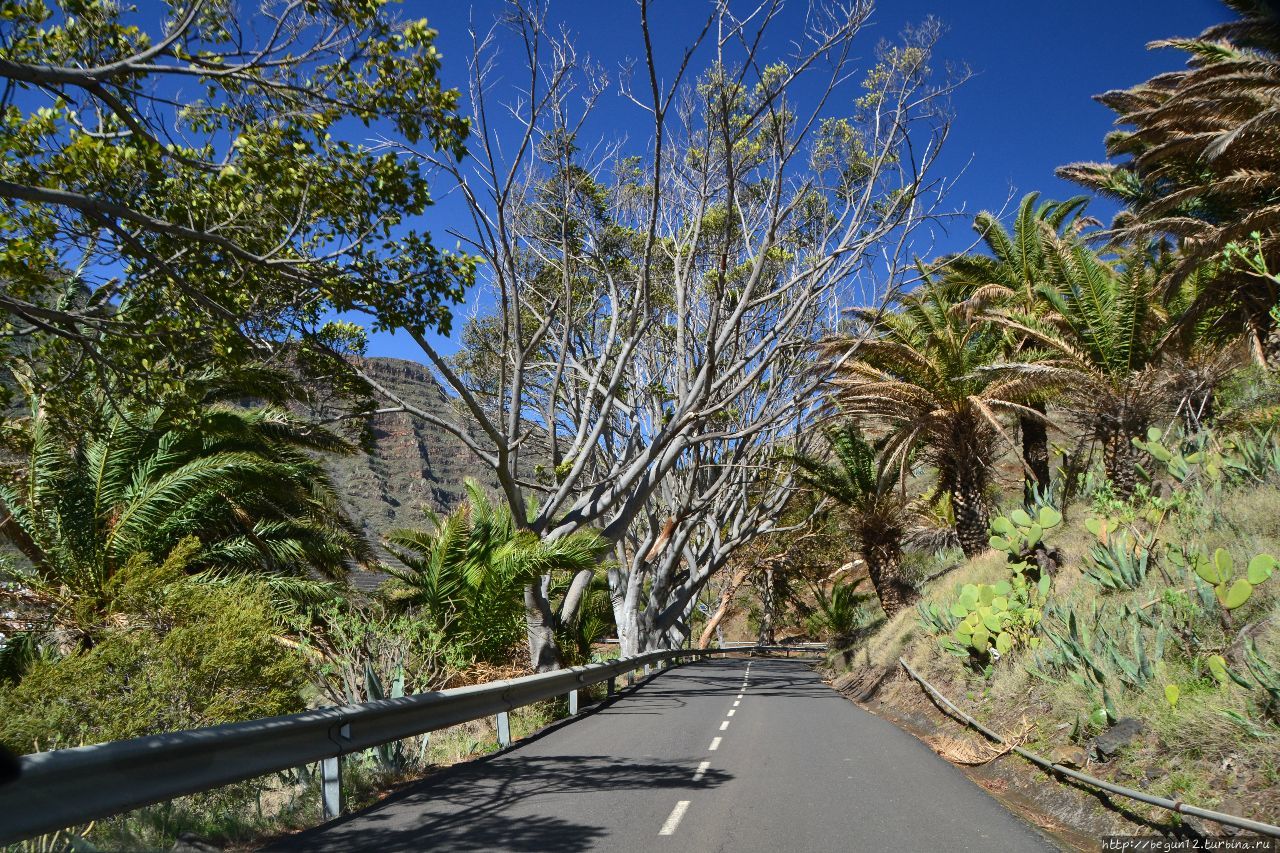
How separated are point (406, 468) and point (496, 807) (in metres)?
82.9

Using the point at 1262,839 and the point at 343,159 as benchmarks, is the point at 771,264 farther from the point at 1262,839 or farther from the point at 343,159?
the point at 1262,839

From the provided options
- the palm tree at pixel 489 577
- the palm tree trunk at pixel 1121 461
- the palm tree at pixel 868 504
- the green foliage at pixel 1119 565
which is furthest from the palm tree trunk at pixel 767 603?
the green foliage at pixel 1119 565

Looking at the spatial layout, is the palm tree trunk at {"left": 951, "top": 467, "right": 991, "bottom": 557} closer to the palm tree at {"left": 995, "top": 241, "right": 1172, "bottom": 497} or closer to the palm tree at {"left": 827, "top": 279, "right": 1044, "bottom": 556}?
the palm tree at {"left": 827, "top": 279, "right": 1044, "bottom": 556}

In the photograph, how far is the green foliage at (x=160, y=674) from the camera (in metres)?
7.01

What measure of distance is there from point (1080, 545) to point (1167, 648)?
6.58 m

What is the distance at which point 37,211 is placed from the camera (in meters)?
7.72

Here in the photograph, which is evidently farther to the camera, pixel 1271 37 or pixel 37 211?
pixel 1271 37

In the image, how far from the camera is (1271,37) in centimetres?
1511

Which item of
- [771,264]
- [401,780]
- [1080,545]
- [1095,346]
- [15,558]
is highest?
[771,264]

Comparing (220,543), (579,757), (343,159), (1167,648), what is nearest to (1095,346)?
(1167,648)

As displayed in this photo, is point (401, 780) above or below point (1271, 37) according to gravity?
below

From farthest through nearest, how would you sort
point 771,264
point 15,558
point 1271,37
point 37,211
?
1. point 771,264
2. point 1271,37
3. point 15,558
4. point 37,211

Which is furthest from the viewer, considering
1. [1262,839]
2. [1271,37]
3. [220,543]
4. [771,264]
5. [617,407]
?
[617,407]

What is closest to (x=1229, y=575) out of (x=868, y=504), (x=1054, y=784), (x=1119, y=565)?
(x=1054, y=784)
